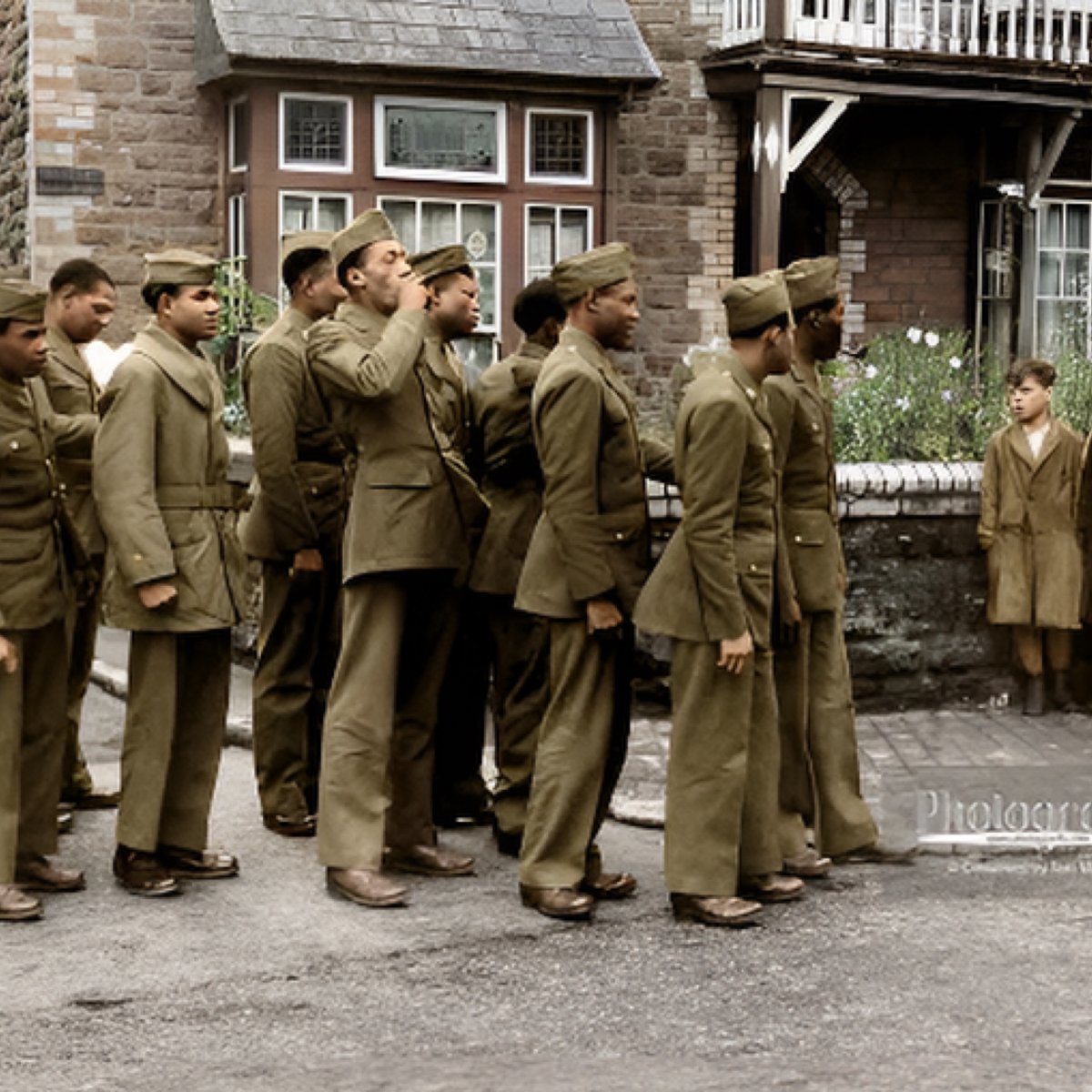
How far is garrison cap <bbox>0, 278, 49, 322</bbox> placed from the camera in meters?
6.73

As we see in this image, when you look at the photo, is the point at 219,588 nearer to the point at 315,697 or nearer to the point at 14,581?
the point at 14,581

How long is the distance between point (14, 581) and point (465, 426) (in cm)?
174

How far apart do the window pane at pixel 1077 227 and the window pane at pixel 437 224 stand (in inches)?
248

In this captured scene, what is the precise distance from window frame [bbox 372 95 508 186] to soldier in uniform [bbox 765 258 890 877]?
34.3ft

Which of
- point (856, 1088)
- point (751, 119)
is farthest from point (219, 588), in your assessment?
point (751, 119)

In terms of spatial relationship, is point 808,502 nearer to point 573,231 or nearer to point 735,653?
point 735,653

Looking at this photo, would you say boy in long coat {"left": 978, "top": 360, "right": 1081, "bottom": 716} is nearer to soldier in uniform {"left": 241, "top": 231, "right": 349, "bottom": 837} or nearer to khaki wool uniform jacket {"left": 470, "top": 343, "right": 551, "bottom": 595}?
khaki wool uniform jacket {"left": 470, "top": 343, "right": 551, "bottom": 595}

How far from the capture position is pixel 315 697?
823 cm

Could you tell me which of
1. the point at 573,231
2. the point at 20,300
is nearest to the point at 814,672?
the point at 20,300

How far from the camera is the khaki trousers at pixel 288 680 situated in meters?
8.06

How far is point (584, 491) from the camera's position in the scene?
673cm

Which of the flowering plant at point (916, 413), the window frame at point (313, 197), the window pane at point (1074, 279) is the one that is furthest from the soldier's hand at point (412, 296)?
the window pane at point (1074, 279)

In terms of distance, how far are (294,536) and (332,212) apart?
32.7 feet

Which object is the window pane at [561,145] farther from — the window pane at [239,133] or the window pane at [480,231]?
the window pane at [239,133]
